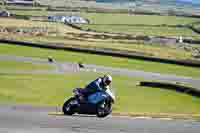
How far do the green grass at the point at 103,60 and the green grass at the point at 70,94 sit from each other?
11424 mm

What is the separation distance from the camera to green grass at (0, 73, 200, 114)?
27094 mm

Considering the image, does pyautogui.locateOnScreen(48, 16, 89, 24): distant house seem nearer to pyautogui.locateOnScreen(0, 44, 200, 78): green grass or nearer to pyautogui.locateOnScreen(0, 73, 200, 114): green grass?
pyautogui.locateOnScreen(0, 44, 200, 78): green grass

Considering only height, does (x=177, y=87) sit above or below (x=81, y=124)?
below

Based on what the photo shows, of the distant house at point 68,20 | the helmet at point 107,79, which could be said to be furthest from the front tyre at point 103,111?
the distant house at point 68,20

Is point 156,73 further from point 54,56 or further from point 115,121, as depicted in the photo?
point 115,121

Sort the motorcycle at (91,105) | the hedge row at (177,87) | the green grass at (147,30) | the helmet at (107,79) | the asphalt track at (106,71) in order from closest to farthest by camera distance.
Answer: the helmet at (107,79) < the motorcycle at (91,105) < the hedge row at (177,87) < the asphalt track at (106,71) < the green grass at (147,30)

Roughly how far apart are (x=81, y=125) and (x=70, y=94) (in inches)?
592

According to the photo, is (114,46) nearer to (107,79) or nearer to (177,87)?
(177,87)

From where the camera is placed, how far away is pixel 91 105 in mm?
19109

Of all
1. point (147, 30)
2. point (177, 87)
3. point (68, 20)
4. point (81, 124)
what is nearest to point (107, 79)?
point (81, 124)

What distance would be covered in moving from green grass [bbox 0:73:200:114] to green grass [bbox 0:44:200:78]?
37.5 feet

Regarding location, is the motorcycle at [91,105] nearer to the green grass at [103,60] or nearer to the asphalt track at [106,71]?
the asphalt track at [106,71]

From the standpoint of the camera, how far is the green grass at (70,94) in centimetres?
2709

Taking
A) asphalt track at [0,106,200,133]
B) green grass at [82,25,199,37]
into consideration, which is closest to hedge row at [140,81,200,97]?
asphalt track at [0,106,200,133]
